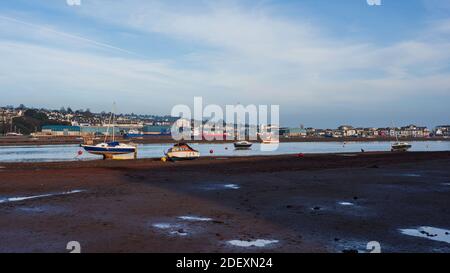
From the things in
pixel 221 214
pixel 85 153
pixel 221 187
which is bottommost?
pixel 85 153

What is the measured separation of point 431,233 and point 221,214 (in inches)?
208

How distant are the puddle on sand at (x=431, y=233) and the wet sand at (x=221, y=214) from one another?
0.49 feet

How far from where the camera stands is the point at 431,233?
1019cm

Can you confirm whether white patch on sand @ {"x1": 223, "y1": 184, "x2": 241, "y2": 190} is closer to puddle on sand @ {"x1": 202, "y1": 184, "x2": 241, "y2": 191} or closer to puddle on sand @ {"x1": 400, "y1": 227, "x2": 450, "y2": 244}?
puddle on sand @ {"x1": 202, "y1": 184, "x2": 241, "y2": 191}

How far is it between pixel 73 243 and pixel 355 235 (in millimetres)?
5911

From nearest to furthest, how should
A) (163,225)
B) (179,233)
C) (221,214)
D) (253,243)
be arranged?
(253,243) → (179,233) → (163,225) → (221,214)

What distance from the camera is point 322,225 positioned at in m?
11.0

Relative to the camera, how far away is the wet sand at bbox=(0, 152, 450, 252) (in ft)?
29.9

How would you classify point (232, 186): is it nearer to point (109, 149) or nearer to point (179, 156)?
point (179, 156)

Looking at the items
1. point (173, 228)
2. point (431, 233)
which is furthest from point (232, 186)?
point (431, 233)

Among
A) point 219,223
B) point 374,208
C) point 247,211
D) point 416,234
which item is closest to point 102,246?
point 219,223

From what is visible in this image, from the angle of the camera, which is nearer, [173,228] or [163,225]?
[173,228]

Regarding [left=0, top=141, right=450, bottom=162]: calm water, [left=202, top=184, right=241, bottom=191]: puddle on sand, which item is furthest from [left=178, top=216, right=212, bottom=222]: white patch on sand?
[left=0, top=141, right=450, bottom=162]: calm water

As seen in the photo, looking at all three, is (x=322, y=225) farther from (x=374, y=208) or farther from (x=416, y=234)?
(x=374, y=208)
